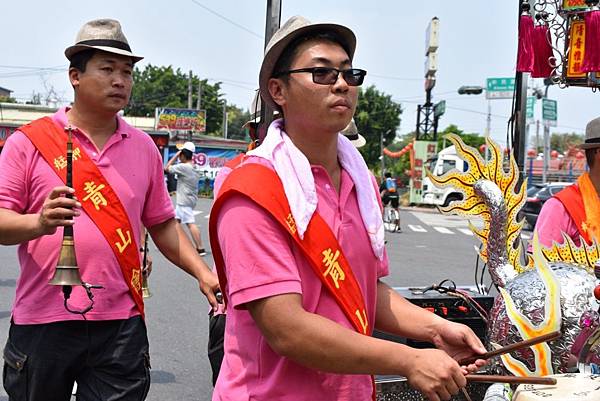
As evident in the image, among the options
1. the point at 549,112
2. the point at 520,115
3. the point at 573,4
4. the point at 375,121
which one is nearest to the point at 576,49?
the point at 573,4

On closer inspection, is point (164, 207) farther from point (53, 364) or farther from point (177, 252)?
point (53, 364)

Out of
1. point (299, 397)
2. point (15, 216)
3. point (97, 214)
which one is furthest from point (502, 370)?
point (15, 216)

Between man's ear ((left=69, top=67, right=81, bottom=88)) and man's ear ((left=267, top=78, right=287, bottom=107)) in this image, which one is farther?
man's ear ((left=69, top=67, right=81, bottom=88))

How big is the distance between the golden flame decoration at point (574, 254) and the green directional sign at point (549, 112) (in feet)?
75.2

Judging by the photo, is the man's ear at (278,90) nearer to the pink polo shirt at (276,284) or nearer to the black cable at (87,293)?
the pink polo shirt at (276,284)

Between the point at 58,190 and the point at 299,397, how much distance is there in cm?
110

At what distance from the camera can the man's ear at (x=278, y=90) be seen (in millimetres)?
1861

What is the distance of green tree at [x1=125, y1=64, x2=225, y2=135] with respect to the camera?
6456 cm

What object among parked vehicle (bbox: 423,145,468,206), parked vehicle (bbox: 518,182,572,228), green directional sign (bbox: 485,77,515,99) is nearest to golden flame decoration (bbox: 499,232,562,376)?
parked vehicle (bbox: 518,182,572,228)

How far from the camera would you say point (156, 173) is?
9.85 feet

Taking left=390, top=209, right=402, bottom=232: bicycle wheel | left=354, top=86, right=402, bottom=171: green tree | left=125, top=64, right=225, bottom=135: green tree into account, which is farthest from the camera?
left=125, top=64, right=225, bottom=135: green tree

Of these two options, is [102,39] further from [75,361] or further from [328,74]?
[328,74]

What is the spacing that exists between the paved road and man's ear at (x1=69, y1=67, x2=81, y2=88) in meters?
0.82

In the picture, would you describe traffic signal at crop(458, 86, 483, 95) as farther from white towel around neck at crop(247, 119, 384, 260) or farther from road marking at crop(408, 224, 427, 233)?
white towel around neck at crop(247, 119, 384, 260)
